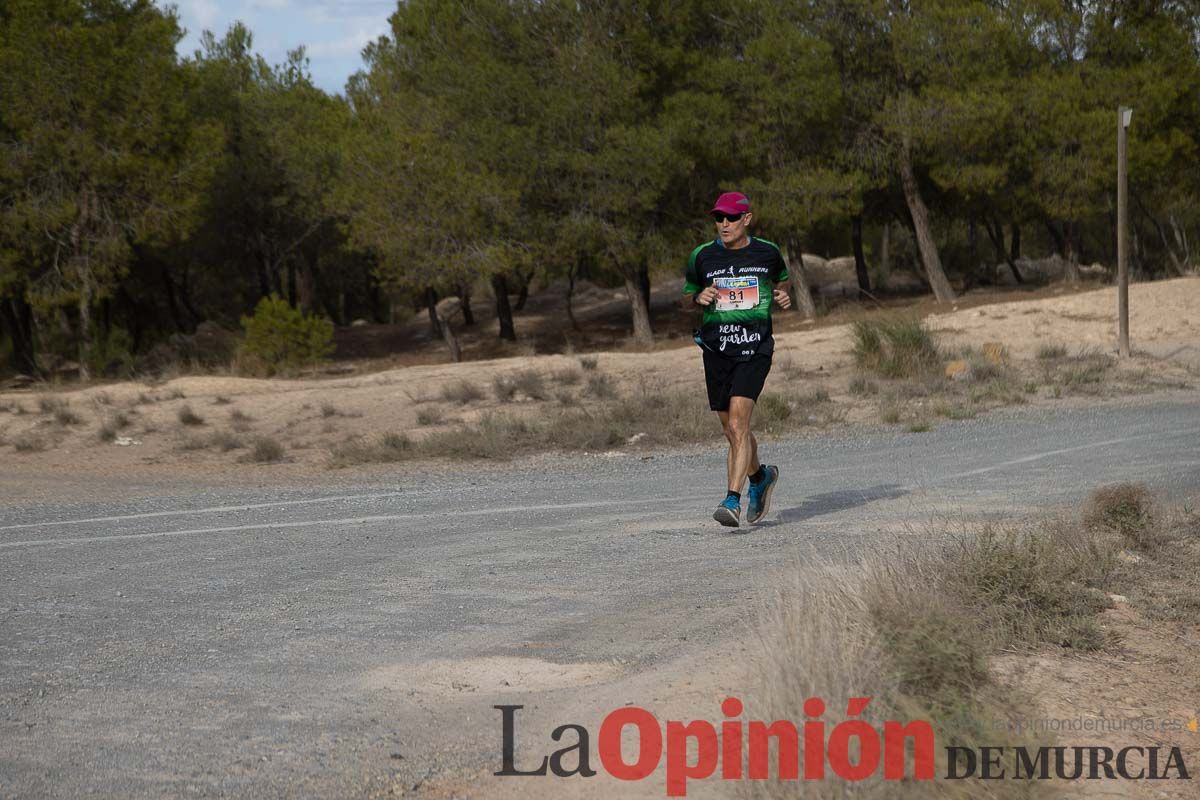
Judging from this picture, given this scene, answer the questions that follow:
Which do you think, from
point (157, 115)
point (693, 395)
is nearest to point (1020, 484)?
point (693, 395)

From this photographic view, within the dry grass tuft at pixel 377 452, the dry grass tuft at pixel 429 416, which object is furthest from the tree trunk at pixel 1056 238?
the dry grass tuft at pixel 377 452

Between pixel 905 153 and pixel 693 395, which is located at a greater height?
pixel 905 153

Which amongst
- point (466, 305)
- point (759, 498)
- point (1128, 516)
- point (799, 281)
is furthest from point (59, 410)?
point (466, 305)

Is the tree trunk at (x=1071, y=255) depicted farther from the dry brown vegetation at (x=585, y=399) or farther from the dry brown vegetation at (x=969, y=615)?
the dry brown vegetation at (x=969, y=615)

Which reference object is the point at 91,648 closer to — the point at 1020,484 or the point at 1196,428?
the point at 1020,484

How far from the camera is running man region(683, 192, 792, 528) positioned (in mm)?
8055

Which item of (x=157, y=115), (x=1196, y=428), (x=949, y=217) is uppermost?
(x=157, y=115)

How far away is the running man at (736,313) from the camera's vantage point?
8055mm

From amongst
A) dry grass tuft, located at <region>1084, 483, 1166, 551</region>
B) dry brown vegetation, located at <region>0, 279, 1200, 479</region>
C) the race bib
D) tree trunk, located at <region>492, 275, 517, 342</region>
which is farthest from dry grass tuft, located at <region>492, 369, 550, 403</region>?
tree trunk, located at <region>492, 275, 517, 342</region>

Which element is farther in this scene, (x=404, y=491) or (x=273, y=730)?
(x=404, y=491)

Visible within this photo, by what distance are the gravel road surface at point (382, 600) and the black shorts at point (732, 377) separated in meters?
0.87

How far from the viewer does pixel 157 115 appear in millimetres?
32125

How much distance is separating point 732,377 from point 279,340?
82.8ft

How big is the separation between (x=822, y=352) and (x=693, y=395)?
636 cm
